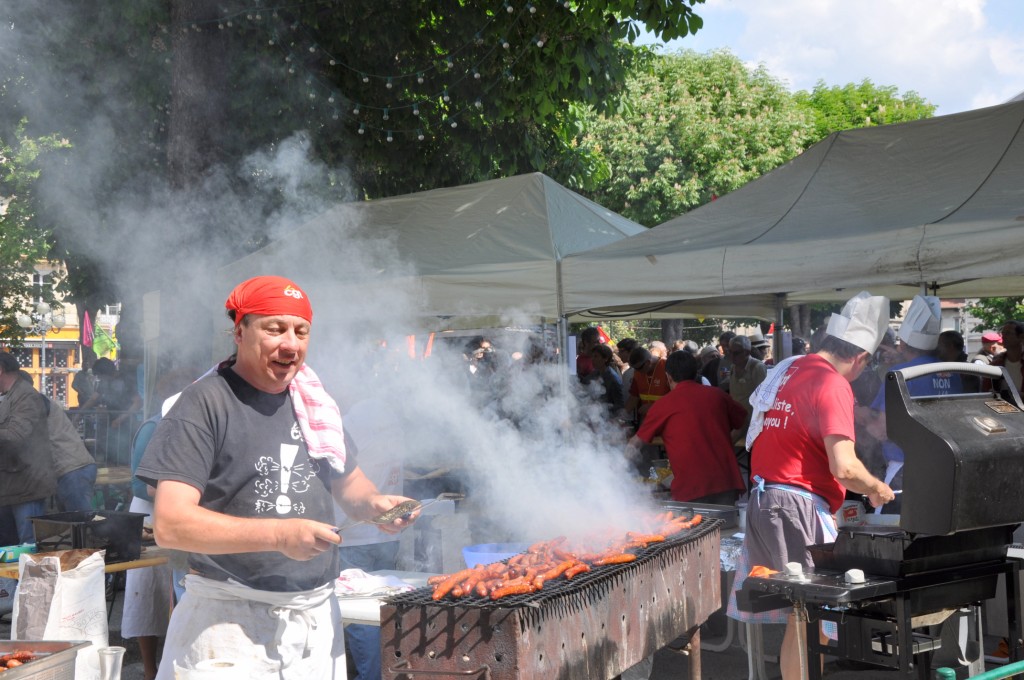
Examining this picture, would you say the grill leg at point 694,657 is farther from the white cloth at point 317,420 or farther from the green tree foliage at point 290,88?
the green tree foliage at point 290,88

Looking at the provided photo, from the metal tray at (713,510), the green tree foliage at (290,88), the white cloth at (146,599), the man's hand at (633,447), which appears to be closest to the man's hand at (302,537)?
the white cloth at (146,599)

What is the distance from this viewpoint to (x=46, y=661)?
3031 mm

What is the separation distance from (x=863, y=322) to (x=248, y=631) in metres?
2.87

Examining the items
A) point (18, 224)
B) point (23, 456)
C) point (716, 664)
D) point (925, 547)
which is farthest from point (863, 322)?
point (18, 224)

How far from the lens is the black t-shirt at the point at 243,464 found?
2.39m

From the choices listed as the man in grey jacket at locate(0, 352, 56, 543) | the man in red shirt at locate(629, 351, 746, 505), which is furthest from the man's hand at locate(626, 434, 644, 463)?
the man in grey jacket at locate(0, 352, 56, 543)

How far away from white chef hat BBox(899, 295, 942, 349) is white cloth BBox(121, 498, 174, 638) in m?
4.73

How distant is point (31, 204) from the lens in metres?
13.5

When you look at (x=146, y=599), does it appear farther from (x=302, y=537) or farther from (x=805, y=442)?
(x=805, y=442)

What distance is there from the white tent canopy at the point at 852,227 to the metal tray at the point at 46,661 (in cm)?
417

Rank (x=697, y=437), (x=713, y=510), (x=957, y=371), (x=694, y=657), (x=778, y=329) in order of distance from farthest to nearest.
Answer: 1. (x=778, y=329)
2. (x=697, y=437)
3. (x=713, y=510)
4. (x=694, y=657)
5. (x=957, y=371)

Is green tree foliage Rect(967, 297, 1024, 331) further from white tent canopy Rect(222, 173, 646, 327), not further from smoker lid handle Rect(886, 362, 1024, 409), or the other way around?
smoker lid handle Rect(886, 362, 1024, 409)

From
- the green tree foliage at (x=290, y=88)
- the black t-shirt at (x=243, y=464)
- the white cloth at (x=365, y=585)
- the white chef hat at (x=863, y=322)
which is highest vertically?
the green tree foliage at (x=290, y=88)

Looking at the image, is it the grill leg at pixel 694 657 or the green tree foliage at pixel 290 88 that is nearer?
the grill leg at pixel 694 657
